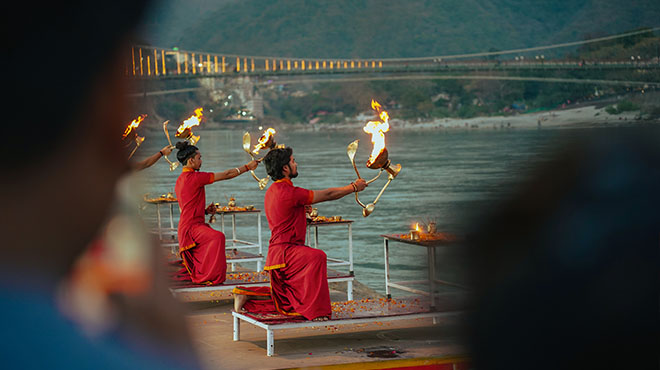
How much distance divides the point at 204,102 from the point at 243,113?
474 cm

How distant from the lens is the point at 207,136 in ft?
230

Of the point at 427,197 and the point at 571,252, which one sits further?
the point at 427,197

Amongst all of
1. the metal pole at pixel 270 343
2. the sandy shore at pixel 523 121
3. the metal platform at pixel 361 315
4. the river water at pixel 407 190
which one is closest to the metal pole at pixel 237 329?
the metal platform at pixel 361 315

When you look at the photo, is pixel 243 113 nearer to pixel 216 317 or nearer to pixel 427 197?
pixel 427 197

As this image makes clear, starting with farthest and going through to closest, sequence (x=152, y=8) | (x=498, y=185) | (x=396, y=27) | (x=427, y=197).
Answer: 1. (x=396, y=27)
2. (x=498, y=185)
3. (x=427, y=197)
4. (x=152, y=8)

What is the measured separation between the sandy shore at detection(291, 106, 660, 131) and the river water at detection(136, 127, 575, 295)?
209 inches

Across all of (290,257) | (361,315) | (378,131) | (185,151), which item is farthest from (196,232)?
(378,131)

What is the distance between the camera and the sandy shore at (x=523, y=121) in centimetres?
5535

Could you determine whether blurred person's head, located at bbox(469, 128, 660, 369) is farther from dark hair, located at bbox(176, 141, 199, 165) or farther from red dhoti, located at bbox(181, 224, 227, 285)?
dark hair, located at bbox(176, 141, 199, 165)

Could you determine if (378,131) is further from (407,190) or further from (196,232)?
(407,190)

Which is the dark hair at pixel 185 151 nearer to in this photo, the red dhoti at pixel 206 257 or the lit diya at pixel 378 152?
the red dhoti at pixel 206 257

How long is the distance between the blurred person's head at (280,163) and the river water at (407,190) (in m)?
1.10

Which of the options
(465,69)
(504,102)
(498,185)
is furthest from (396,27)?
(498,185)

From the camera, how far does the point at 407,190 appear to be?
2441 centimetres
